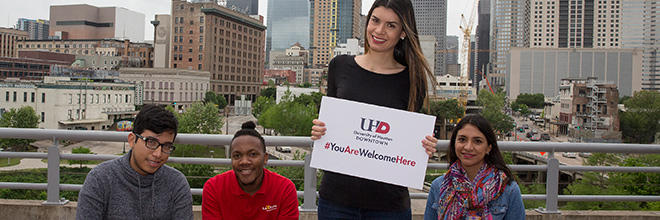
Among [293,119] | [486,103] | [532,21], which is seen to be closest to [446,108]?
[293,119]

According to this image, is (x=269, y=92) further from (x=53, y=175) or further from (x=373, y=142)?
(x=373, y=142)

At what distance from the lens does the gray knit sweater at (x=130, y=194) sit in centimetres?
274

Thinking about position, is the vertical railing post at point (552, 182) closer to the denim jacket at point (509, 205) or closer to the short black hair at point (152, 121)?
the denim jacket at point (509, 205)

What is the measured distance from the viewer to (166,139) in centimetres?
294

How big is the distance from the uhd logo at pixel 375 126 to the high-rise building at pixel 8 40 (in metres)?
169

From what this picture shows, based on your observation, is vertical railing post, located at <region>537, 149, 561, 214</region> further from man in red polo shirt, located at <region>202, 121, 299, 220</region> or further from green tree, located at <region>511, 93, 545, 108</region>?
green tree, located at <region>511, 93, 545, 108</region>

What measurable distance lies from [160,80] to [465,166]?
98486 millimetres

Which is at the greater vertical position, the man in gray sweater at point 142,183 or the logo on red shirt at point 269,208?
the man in gray sweater at point 142,183

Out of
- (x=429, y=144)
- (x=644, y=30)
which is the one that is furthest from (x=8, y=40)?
(x=644, y=30)

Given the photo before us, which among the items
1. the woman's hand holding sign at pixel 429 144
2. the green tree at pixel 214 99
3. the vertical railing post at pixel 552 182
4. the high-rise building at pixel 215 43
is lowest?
the vertical railing post at pixel 552 182

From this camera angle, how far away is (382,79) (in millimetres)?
2633

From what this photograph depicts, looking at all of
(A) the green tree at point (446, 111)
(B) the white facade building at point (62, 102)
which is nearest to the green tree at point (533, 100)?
(A) the green tree at point (446, 111)

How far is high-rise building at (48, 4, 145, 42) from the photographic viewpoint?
530ft

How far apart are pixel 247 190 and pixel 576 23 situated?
18989 centimetres
